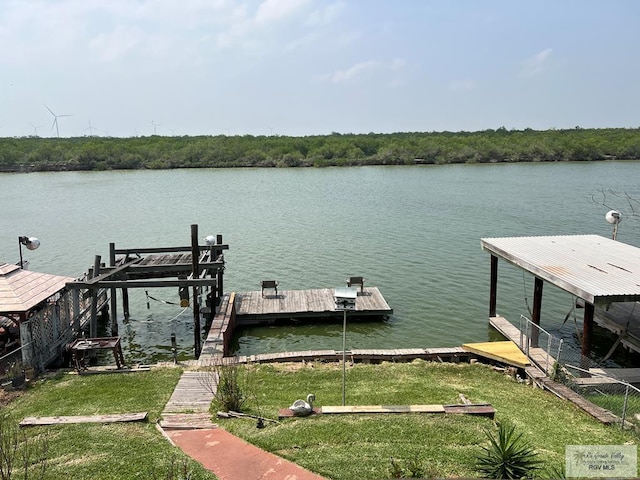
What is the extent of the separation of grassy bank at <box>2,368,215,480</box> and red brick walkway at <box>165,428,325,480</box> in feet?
1.04

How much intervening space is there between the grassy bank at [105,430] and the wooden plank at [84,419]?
168 millimetres

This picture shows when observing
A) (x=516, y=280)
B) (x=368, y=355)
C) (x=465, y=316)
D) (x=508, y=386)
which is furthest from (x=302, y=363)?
(x=516, y=280)

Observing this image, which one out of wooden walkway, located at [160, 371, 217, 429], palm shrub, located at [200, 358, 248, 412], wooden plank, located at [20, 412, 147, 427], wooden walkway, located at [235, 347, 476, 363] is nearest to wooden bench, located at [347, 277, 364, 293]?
wooden walkway, located at [235, 347, 476, 363]

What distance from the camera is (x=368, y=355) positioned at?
47.6 ft

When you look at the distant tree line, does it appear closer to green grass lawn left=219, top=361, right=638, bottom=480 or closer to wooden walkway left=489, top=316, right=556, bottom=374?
wooden walkway left=489, top=316, right=556, bottom=374

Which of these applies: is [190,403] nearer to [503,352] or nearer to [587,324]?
[503,352]

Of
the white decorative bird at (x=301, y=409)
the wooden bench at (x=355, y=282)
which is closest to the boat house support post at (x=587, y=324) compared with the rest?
the white decorative bird at (x=301, y=409)

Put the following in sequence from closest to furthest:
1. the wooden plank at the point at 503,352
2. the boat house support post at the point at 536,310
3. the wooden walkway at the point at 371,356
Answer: the wooden plank at the point at 503,352 → the wooden walkway at the point at 371,356 → the boat house support post at the point at 536,310

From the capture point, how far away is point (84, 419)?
9.63 m

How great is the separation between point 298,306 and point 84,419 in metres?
10.9

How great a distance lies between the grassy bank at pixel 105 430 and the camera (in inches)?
298

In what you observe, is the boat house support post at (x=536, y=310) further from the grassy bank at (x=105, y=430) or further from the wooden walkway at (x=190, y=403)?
the grassy bank at (x=105, y=430)

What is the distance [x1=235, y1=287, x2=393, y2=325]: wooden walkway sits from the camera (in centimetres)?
1942

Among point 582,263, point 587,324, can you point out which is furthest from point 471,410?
point 582,263
